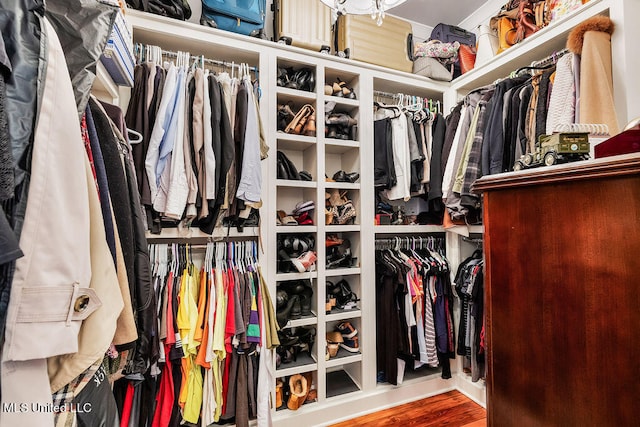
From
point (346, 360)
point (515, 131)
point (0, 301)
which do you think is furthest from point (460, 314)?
point (0, 301)

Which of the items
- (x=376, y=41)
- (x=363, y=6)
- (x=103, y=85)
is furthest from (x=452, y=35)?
(x=103, y=85)

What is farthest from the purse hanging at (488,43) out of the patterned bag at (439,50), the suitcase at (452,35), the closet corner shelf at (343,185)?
the closet corner shelf at (343,185)

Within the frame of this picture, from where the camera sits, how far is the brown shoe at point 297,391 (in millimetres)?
1665

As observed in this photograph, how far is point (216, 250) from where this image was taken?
163 centimetres

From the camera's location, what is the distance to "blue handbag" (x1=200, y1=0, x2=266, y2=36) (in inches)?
64.6

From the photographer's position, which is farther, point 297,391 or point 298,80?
point 298,80

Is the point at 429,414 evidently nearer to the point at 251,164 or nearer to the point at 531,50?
the point at 251,164

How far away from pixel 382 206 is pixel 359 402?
1364 mm

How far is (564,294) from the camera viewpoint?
567 millimetres

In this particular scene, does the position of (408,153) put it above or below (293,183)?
above

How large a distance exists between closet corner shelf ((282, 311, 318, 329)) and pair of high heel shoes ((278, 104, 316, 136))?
119cm

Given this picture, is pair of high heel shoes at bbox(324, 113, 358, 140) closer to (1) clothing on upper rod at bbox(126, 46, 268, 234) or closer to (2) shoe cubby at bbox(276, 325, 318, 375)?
(1) clothing on upper rod at bbox(126, 46, 268, 234)

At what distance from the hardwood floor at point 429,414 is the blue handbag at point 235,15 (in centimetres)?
251

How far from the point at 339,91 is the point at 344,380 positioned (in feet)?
6.75
